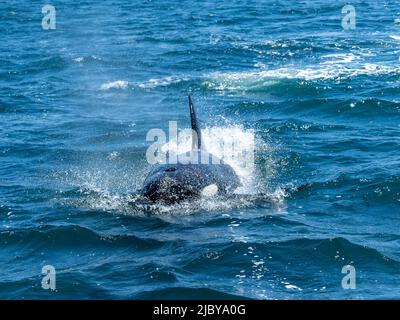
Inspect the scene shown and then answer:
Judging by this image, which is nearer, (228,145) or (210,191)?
(210,191)

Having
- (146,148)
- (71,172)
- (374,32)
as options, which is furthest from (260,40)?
(71,172)

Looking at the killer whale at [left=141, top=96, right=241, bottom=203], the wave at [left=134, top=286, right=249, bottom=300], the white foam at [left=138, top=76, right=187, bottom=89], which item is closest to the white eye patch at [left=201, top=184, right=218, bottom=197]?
the killer whale at [left=141, top=96, right=241, bottom=203]

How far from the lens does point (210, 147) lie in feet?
96.9

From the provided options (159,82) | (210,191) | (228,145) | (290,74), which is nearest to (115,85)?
(159,82)

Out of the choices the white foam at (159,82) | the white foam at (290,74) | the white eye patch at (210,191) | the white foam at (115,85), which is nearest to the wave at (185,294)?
the white eye patch at (210,191)

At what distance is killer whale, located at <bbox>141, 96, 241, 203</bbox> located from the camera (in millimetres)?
21688

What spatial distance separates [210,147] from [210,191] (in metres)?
7.26

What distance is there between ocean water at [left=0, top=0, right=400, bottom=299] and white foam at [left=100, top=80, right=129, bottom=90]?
0.93ft

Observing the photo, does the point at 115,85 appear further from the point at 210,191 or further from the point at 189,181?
the point at 189,181

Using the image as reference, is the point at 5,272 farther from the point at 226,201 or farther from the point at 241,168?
the point at 241,168

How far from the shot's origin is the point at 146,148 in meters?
29.5

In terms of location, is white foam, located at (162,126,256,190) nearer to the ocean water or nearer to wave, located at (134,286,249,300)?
the ocean water

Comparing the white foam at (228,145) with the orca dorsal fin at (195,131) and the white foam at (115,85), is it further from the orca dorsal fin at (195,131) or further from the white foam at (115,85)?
the white foam at (115,85)
